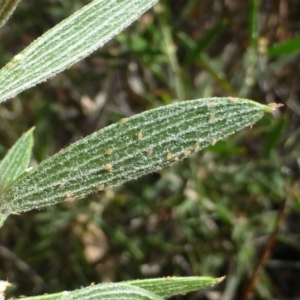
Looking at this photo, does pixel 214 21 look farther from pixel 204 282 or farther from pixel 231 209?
pixel 204 282

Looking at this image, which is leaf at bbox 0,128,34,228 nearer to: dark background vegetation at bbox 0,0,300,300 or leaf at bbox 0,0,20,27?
leaf at bbox 0,0,20,27

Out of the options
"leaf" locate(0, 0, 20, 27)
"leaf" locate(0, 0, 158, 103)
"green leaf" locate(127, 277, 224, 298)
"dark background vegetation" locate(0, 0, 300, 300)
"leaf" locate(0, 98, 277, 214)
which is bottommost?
"green leaf" locate(127, 277, 224, 298)

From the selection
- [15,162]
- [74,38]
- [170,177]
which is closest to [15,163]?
[15,162]

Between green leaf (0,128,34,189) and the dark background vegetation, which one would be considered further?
the dark background vegetation

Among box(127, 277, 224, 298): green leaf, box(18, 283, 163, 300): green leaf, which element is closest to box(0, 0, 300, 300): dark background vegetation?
box(127, 277, 224, 298): green leaf

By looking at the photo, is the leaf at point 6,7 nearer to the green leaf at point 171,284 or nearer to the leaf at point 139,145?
the leaf at point 139,145

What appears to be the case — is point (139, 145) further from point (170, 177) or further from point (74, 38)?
point (170, 177)
